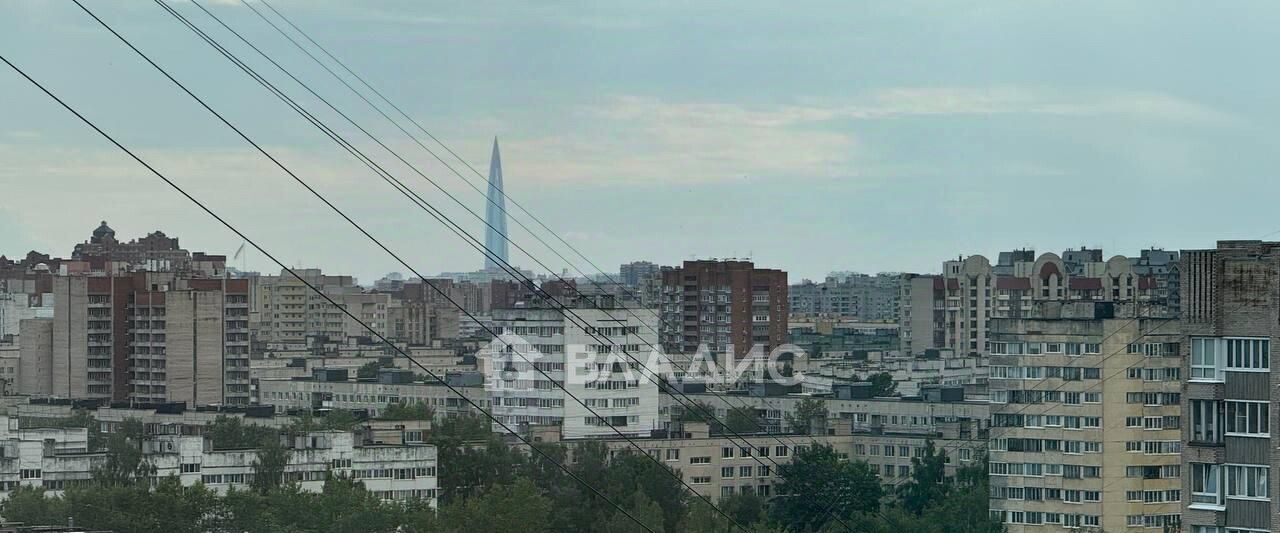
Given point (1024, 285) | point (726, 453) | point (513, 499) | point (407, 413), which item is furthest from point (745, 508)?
point (1024, 285)

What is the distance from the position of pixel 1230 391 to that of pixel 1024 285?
58.4 metres

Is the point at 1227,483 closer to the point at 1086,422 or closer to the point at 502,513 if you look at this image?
the point at 1086,422

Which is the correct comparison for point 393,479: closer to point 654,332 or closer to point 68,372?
point 654,332

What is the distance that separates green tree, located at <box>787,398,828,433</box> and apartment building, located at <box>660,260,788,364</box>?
68.1ft

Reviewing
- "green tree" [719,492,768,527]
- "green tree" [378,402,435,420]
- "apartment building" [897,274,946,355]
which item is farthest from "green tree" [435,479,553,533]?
"apartment building" [897,274,946,355]

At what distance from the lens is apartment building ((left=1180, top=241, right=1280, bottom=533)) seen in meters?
10.7

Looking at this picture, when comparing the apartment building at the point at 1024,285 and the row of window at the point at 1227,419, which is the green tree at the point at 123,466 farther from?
the apartment building at the point at 1024,285

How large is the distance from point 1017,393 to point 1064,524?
1.97 m

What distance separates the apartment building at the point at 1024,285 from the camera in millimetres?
63938

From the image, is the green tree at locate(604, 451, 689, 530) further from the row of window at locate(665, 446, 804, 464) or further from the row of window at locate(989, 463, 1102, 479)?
the row of window at locate(989, 463, 1102, 479)

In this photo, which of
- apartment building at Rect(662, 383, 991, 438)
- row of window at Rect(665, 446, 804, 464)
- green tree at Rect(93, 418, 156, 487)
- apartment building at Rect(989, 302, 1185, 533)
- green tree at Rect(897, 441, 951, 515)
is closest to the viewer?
apartment building at Rect(989, 302, 1185, 533)

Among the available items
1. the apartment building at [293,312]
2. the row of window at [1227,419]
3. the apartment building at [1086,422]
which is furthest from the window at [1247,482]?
the apartment building at [293,312]

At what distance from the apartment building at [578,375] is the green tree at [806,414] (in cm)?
317

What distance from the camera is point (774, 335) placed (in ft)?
224
